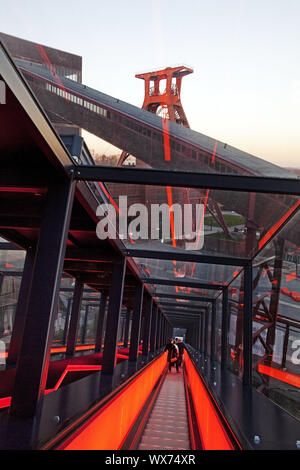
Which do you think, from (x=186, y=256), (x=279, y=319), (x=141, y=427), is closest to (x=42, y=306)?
(x=141, y=427)

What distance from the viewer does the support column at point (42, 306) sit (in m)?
3.85

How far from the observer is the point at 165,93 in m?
30.1

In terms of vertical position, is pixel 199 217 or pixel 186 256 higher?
pixel 199 217

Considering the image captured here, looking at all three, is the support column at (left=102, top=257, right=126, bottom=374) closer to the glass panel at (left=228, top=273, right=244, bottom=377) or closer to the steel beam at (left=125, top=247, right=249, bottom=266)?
the steel beam at (left=125, top=247, right=249, bottom=266)

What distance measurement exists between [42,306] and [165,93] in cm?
2951

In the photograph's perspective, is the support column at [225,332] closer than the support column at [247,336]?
No

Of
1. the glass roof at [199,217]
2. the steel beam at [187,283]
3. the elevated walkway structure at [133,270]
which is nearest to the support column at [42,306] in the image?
the elevated walkway structure at [133,270]

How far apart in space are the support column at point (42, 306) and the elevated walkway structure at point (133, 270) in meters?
0.01

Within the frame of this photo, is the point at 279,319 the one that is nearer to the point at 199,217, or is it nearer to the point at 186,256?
the point at 186,256

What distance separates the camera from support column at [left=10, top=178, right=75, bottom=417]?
152 inches

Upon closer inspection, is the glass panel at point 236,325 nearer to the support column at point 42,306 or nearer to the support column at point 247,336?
the support column at point 247,336

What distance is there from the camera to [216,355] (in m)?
18.3
